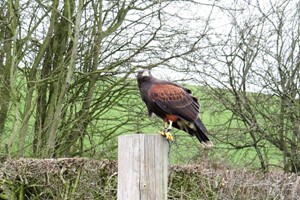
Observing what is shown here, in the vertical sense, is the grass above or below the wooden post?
above

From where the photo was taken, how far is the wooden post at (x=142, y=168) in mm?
2367

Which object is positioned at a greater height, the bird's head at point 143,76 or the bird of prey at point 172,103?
the bird's head at point 143,76

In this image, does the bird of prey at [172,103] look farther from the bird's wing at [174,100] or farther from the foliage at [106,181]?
the foliage at [106,181]

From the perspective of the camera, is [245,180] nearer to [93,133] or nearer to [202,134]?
[202,134]

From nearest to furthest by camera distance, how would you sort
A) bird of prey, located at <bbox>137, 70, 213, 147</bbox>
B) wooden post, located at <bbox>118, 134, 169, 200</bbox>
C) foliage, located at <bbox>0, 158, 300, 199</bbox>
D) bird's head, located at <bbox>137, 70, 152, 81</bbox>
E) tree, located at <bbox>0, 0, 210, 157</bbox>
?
wooden post, located at <bbox>118, 134, 169, 200</bbox>, bird of prey, located at <bbox>137, 70, 213, 147</bbox>, bird's head, located at <bbox>137, 70, 152, 81</bbox>, foliage, located at <bbox>0, 158, 300, 199</bbox>, tree, located at <bbox>0, 0, 210, 157</bbox>

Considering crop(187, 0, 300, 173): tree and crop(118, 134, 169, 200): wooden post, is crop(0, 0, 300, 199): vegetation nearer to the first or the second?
crop(187, 0, 300, 173): tree

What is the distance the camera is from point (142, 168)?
237 centimetres

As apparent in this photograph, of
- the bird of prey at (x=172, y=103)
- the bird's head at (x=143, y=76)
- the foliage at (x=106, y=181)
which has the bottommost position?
the foliage at (x=106, y=181)

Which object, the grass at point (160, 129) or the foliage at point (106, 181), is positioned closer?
the foliage at point (106, 181)

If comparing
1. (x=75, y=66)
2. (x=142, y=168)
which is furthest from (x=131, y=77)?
(x=142, y=168)

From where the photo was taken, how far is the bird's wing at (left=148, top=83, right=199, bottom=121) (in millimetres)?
3449

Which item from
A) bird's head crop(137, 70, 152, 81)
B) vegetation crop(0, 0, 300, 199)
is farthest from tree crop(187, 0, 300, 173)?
bird's head crop(137, 70, 152, 81)

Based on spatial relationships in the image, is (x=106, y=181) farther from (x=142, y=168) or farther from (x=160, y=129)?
(x=160, y=129)

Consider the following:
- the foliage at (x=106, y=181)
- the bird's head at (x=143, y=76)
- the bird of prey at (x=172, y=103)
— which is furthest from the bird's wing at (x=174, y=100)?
the foliage at (x=106, y=181)
